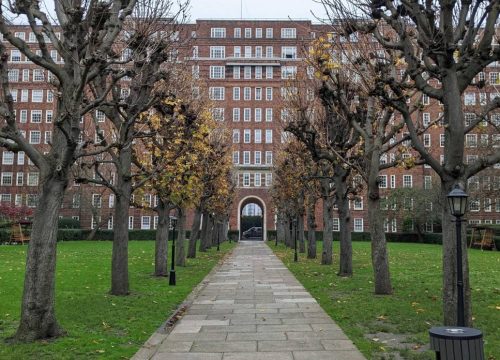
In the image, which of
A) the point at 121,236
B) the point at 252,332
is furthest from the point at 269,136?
the point at 252,332

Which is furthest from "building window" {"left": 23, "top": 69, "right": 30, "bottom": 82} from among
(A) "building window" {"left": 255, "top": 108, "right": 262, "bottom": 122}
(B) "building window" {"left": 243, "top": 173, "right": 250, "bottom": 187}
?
(B) "building window" {"left": 243, "top": 173, "right": 250, "bottom": 187}


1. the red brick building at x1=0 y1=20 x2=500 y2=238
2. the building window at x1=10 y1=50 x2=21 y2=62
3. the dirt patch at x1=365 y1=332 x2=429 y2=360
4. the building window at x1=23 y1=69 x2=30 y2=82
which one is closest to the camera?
the dirt patch at x1=365 y1=332 x2=429 y2=360

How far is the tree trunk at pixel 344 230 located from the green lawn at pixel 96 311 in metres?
5.03

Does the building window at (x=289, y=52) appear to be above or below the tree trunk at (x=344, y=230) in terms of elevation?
above

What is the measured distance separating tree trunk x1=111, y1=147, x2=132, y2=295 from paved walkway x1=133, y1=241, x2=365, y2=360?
1993 millimetres

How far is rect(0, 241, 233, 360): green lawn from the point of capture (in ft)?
24.8

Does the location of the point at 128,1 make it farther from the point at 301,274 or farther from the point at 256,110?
the point at 256,110

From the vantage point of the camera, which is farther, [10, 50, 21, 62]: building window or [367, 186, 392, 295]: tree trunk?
[10, 50, 21, 62]: building window

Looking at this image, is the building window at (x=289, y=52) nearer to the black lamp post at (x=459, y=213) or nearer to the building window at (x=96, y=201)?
the building window at (x=96, y=201)

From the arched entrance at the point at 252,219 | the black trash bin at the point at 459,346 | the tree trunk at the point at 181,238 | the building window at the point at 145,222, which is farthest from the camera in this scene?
the arched entrance at the point at 252,219

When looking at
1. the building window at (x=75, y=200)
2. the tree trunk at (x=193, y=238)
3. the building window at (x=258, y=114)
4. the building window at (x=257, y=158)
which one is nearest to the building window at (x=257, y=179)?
the building window at (x=257, y=158)

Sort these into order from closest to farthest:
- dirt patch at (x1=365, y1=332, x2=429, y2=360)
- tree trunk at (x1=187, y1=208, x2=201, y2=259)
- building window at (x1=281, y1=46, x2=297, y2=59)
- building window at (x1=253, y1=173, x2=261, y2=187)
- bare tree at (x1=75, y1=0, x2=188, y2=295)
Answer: dirt patch at (x1=365, y1=332, x2=429, y2=360) < bare tree at (x1=75, y1=0, x2=188, y2=295) < tree trunk at (x1=187, y1=208, x2=201, y2=259) < building window at (x1=253, y1=173, x2=261, y2=187) < building window at (x1=281, y1=46, x2=297, y2=59)

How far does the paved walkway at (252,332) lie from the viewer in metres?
7.46

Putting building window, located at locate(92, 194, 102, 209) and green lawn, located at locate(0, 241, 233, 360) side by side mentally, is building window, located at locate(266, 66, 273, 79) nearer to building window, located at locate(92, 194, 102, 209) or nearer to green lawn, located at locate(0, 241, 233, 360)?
building window, located at locate(92, 194, 102, 209)
